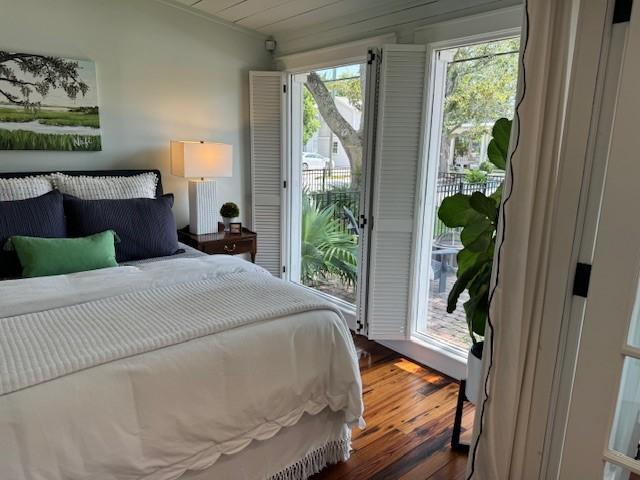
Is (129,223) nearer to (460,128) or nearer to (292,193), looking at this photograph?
(292,193)

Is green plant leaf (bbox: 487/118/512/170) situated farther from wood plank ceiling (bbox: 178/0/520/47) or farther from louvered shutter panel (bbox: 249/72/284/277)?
louvered shutter panel (bbox: 249/72/284/277)

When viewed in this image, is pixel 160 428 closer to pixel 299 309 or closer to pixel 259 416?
pixel 259 416

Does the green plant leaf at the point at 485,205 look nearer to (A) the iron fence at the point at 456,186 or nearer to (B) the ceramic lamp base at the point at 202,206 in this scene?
(A) the iron fence at the point at 456,186

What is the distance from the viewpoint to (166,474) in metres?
1.44

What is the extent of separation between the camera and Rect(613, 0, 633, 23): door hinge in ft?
3.91

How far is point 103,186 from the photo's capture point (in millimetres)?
2924

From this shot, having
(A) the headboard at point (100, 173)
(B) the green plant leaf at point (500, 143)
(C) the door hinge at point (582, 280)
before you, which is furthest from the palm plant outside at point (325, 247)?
(C) the door hinge at point (582, 280)

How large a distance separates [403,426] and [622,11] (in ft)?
6.78

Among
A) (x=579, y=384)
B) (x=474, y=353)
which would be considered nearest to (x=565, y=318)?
(x=579, y=384)

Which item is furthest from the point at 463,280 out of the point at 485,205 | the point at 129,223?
the point at 129,223

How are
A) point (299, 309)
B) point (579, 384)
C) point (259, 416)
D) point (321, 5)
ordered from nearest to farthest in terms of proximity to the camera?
point (579, 384), point (259, 416), point (299, 309), point (321, 5)

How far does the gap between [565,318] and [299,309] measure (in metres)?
1.00

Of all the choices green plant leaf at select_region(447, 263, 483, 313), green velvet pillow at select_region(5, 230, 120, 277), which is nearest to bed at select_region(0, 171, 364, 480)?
green velvet pillow at select_region(5, 230, 120, 277)

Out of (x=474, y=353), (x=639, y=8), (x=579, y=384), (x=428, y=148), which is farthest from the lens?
(x=428, y=148)
